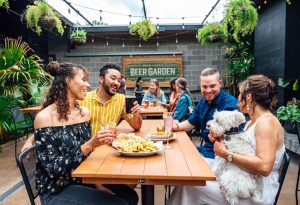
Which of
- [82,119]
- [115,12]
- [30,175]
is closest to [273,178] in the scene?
[82,119]

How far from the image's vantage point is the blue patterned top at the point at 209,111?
2.36 meters

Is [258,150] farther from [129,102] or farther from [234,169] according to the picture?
[129,102]

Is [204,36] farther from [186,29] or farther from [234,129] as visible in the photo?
[234,129]

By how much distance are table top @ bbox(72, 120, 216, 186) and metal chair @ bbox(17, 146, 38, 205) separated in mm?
288

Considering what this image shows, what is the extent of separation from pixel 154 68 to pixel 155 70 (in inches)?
2.7

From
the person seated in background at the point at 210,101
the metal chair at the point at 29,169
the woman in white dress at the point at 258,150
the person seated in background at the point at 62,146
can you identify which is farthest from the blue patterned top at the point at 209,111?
the metal chair at the point at 29,169

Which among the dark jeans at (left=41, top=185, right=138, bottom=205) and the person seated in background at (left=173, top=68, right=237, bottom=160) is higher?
the person seated in background at (left=173, top=68, right=237, bottom=160)

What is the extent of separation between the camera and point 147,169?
1469 mm

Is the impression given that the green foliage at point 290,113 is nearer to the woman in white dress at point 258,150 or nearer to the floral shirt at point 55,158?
the woman in white dress at point 258,150

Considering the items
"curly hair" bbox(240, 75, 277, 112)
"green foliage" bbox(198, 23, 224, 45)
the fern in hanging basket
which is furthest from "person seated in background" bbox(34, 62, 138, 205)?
the fern in hanging basket

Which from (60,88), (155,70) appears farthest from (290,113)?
(155,70)

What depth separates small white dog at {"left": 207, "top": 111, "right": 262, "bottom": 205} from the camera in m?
A: 1.61

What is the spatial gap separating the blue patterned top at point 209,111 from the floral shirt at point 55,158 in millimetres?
1126

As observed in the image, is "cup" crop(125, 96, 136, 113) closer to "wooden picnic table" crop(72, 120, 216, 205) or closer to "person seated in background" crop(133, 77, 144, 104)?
"wooden picnic table" crop(72, 120, 216, 205)
